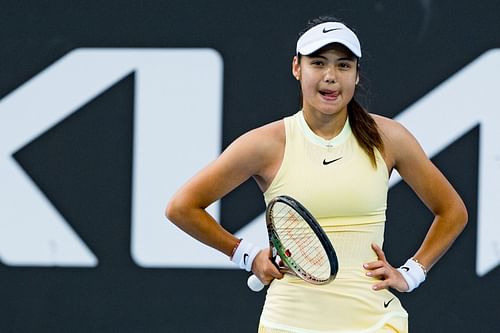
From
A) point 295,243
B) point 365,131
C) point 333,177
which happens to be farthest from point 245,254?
point 365,131

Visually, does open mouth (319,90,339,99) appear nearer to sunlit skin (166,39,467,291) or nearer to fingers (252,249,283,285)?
sunlit skin (166,39,467,291)

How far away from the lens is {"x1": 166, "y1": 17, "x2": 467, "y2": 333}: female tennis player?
120 inches

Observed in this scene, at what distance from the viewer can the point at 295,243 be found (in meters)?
3.06

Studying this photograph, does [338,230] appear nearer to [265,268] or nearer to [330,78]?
[265,268]

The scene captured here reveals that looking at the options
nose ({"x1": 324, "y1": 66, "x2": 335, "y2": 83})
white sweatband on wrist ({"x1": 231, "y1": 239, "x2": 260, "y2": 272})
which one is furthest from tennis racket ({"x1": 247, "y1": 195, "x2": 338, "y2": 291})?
nose ({"x1": 324, "y1": 66, "x2": 335, "y2": 83})

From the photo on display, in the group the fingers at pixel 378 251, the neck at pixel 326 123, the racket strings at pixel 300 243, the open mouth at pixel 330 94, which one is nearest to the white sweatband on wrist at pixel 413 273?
the fingers at pixel 378 251

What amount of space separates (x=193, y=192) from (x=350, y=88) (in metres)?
0.54

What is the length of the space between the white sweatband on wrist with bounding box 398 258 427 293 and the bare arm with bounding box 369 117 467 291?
0.02 meters

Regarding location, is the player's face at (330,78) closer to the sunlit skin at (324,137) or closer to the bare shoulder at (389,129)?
the sunlit skin at (324,137)

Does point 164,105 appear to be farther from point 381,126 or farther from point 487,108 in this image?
point 381,126

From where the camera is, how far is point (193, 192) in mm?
3215

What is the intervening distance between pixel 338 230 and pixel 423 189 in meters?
0.35

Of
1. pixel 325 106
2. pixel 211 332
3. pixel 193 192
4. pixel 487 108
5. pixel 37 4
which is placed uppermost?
pixel 37 4

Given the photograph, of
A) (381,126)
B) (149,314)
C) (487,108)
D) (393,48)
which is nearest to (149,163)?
(149,314)
